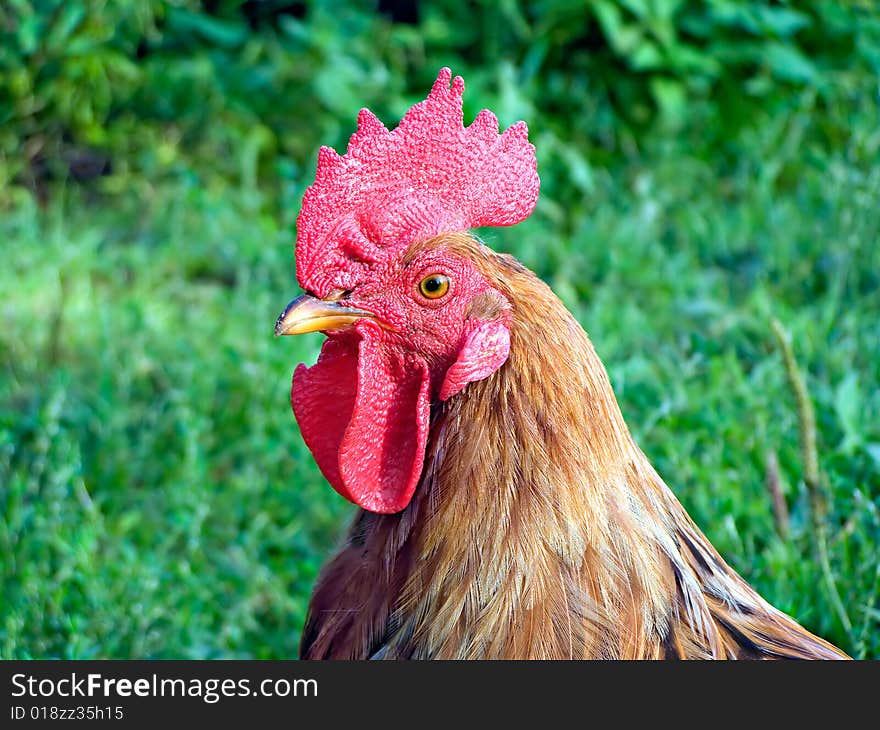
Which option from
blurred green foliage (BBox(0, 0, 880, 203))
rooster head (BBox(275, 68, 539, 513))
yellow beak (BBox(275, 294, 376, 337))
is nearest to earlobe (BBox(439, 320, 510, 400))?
rooster head (BBox(275, 68, 539, 513))

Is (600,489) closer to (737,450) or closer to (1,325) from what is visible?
(737,450)

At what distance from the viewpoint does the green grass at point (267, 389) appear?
328cm

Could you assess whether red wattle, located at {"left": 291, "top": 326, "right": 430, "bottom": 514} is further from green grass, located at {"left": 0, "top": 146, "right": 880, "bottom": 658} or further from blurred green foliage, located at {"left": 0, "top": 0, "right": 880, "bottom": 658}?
blurred green foliage, located at {"left": 0, "top": 0, "right": 880, "bottom": 658}

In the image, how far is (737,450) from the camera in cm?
362

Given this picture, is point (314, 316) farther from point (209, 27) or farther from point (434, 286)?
point (209, 27)

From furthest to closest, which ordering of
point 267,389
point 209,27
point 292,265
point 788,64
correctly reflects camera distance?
point 209,27 → point 788,64 → point 292,265 → point 267,389

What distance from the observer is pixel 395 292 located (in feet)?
6.85

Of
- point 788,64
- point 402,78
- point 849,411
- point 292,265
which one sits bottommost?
point 849,411

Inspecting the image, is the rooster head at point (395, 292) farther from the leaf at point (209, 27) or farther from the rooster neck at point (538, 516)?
the leaf at point (209, 27)

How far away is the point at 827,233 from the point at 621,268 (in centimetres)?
97

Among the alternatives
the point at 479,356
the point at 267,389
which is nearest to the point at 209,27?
the point at 267,389

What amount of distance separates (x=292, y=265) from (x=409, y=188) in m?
3.04

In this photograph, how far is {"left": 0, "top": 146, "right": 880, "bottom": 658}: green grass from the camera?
10.8 ft

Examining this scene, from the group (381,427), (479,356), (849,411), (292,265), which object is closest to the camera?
(479,356)
